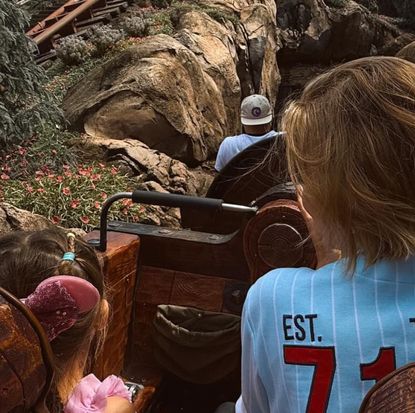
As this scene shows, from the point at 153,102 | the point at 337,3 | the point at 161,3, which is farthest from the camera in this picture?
the point at 337,3

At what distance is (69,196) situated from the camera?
14.3 ft

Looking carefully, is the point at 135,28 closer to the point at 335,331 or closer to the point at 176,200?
the point at 176,200

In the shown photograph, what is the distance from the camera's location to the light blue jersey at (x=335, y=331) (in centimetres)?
96

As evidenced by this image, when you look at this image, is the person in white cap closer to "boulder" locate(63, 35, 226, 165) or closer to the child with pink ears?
"boulder" locate(63, 35, 226, 165)

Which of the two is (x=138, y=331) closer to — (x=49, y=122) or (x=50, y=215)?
(x=50, y=215)

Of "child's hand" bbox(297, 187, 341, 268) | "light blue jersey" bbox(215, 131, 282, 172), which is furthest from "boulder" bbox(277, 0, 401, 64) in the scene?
"child's hand" bbox(297, 187, 341, 268)

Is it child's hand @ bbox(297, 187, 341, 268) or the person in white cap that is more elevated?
child's hand @ bbox(297, 187, 341, 268)

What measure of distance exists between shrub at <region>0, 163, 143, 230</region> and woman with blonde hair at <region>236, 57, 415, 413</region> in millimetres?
3263

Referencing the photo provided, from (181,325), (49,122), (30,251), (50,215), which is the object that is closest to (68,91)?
(49,122)

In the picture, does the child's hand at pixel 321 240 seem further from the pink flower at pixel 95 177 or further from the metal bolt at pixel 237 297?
the pink flower at pixel 95 177

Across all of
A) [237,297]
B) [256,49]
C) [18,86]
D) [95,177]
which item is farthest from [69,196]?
[256,49]

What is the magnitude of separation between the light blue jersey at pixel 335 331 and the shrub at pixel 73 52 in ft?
24.6

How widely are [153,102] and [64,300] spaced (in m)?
5.08

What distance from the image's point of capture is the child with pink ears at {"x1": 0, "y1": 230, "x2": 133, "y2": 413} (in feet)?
3.82
